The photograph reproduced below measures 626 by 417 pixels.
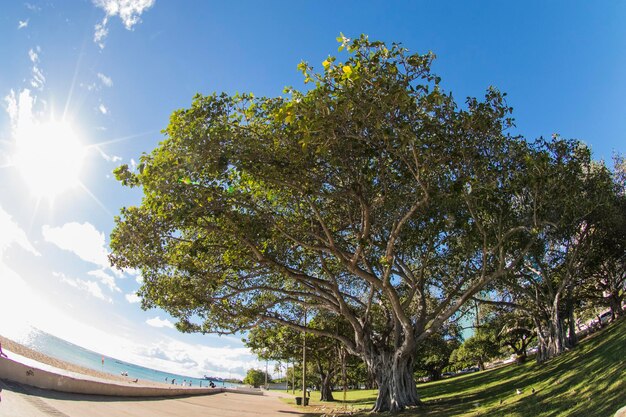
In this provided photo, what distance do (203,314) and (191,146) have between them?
11.5 metres

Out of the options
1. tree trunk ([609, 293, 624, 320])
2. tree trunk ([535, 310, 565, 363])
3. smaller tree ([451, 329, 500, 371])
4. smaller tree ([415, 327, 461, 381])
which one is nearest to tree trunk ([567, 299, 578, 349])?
tree trunk ([535, 310, 565, 363])

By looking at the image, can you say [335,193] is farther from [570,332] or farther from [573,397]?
[570,332]

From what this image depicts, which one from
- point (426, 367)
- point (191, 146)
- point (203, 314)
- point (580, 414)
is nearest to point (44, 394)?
point (203, 314)

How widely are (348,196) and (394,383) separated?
8241mm

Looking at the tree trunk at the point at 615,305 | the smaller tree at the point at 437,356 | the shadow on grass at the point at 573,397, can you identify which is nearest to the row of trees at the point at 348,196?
the shadow on grass at the point at 573,397

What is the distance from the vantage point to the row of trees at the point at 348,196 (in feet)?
32.6

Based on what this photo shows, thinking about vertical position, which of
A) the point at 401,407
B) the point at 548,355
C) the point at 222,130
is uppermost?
the point at 222,130

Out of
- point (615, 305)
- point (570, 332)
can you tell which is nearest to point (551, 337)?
point (570, 332)

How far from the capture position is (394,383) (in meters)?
15.7

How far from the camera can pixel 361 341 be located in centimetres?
1725

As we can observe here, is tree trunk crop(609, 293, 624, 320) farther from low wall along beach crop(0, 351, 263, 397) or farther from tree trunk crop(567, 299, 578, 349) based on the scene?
low wall along beach crop(0, 351, 263, 397)

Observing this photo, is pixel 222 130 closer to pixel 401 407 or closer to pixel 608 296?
pixel 401 407

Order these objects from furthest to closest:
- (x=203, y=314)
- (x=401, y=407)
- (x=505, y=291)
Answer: (x=505, y=291) < (x=203, y=314) < (x=401, y=407)

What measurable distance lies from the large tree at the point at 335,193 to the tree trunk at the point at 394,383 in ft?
0.19
